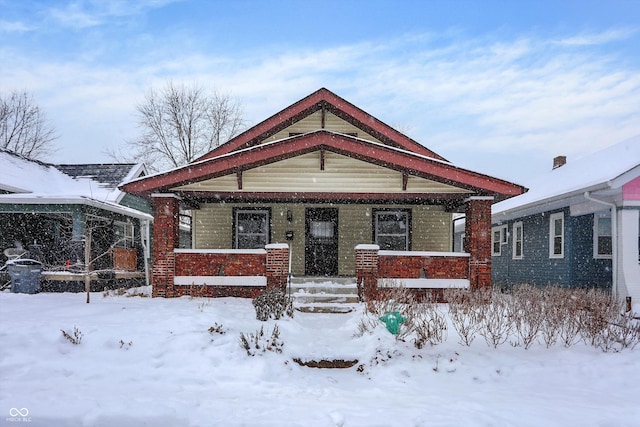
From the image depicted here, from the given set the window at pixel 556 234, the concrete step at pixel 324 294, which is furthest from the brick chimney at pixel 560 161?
the concrete step at pixel 324 294

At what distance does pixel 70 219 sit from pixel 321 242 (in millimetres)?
8259

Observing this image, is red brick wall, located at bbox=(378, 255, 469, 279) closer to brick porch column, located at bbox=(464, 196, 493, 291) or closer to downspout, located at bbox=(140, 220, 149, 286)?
brick porch column, located at bbox=(464, 196, 493, 291)

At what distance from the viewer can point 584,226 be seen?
44.7 ft

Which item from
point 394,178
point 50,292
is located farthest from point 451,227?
point 50,292

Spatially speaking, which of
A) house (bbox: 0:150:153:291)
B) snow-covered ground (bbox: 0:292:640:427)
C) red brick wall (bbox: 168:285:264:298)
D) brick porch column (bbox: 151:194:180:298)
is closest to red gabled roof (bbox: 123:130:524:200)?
brick porch column (bbox: 151:194:180:298)

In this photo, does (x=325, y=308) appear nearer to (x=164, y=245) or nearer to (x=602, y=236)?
(x=164, y=245)

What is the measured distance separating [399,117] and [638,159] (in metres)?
29.0

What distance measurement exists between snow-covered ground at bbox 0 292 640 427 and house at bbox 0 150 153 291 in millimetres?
5461

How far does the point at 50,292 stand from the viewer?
13.5 metres

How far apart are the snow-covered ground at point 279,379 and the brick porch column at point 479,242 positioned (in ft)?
12.9

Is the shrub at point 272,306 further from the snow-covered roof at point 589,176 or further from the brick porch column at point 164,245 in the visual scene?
the snow-covered roof at point 589,176

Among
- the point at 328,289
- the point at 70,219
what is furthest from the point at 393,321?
the point at 70,219

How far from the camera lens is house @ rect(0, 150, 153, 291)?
14359mm

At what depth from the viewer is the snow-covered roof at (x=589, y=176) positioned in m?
11.7
